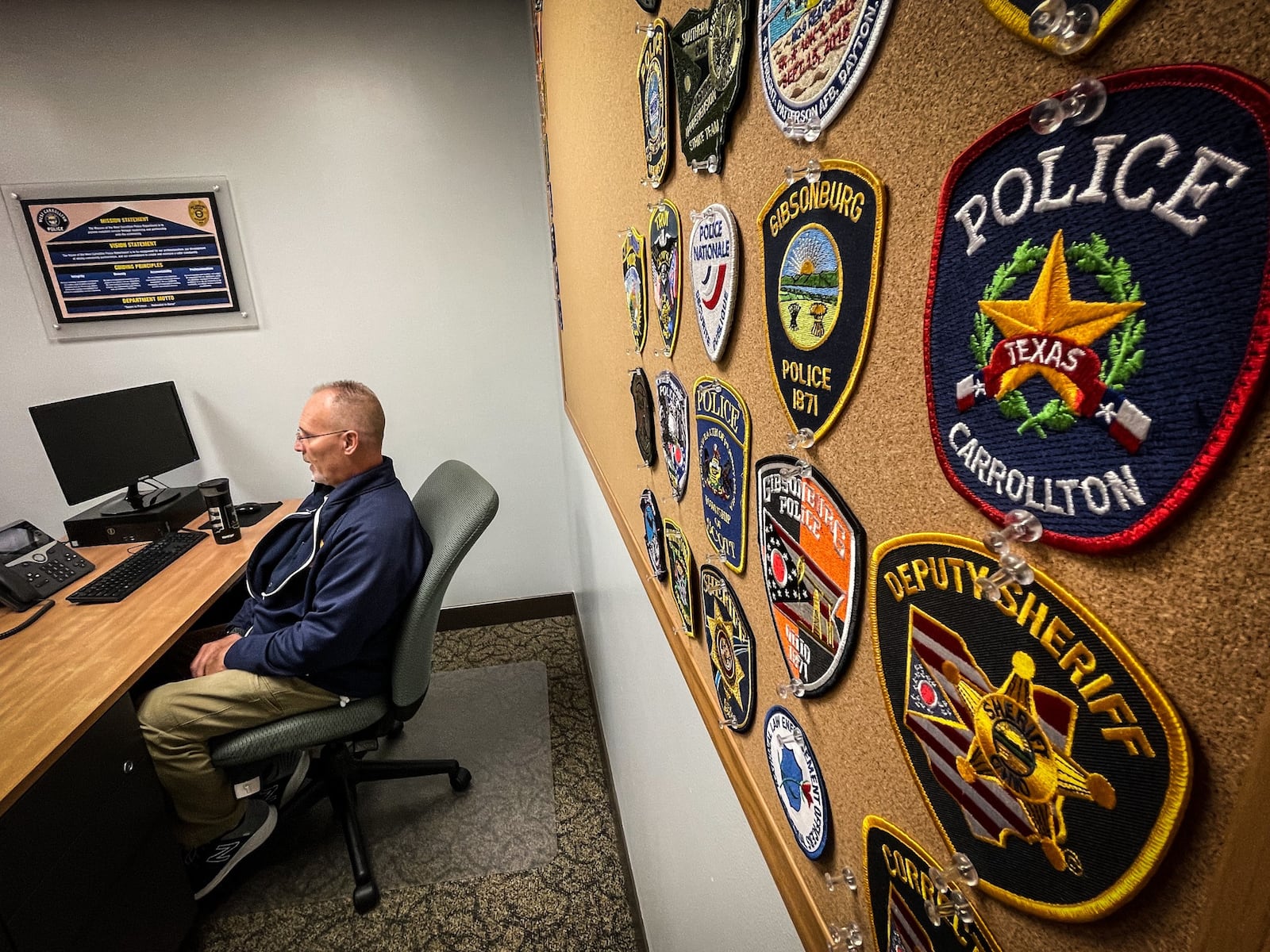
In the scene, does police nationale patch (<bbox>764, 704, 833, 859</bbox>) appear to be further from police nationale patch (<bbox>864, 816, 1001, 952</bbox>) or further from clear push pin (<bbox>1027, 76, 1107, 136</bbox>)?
clear push pin (<bbox>1027, 76, 1107, 136</bbox>)

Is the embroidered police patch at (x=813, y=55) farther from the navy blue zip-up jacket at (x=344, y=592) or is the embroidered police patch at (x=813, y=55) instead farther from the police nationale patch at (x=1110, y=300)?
the navy blue zip-up jacket at (x=344, y=592)

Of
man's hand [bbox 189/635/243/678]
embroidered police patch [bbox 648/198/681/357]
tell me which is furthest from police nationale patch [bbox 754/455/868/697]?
man's hand [bbox 189/635/243/678]

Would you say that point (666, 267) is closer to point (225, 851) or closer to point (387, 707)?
point (387, 707)

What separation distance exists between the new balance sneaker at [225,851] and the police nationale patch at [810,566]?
1752mm

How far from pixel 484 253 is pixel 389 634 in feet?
4.80

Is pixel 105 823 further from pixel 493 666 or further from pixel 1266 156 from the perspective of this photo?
pixel 1266 156

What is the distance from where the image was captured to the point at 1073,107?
0.16 metres

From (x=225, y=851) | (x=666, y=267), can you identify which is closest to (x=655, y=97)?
(x=666, y=267)

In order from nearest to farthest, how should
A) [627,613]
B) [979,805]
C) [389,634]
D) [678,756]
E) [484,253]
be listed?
1. [979,805]
2. [678,756]
3. [627,613]
4. [389,634]
5. [484,253]

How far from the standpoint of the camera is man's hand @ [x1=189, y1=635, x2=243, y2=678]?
1.45 meters

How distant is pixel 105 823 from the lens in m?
1.15

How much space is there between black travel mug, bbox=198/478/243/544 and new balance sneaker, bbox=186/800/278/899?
32.7 inches

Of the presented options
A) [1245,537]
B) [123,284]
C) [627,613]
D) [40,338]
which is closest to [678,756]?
[627,613]

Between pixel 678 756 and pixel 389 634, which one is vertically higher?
pixel 678 756
